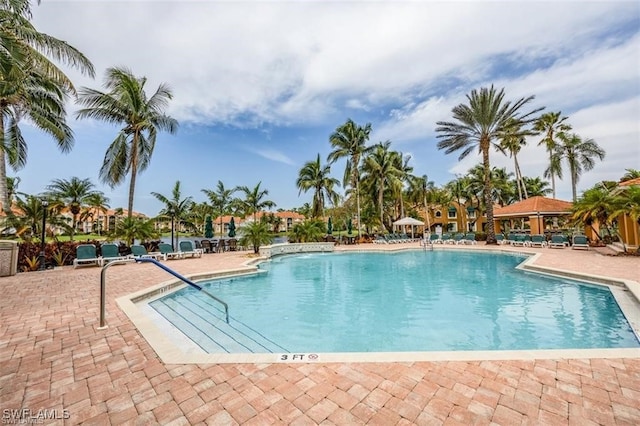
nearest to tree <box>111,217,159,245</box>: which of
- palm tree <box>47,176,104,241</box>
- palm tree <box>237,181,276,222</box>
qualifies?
palm tree <box>237,181,276,222</box>

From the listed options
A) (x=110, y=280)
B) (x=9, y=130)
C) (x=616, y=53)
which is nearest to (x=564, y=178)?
(x=616, y=53)

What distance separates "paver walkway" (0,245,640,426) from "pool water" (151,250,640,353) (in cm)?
169

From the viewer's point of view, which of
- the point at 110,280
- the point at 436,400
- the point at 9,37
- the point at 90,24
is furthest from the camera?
the point at 90,24

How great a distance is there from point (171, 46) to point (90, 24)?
253 cm

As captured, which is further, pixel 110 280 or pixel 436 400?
pixel 110 280

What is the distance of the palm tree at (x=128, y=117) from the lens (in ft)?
53.0

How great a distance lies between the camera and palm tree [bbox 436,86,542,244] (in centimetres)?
2005

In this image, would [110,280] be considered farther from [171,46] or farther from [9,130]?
[9,130]

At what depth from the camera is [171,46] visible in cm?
1085

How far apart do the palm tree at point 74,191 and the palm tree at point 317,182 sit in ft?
64.7

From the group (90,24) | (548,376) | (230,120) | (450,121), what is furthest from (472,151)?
(90,24)

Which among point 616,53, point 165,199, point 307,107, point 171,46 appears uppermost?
point 307,107

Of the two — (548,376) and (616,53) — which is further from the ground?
(616,53)

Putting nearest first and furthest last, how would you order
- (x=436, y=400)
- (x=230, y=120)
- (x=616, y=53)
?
(x=436, y=400) → (x=616, y=53) → (x=230, y=120)
